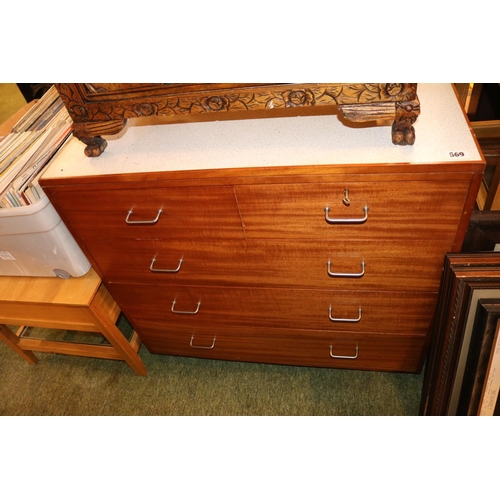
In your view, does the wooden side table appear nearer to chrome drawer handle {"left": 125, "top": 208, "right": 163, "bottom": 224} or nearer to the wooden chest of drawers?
the wooden chest of drawers

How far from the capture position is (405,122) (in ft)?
2.65

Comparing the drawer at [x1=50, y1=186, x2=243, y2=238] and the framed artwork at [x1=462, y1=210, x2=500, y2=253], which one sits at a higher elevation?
the drawer at [x1=50, y1=186, x2=243, y2=238]

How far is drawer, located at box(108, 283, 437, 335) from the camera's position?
1120mm

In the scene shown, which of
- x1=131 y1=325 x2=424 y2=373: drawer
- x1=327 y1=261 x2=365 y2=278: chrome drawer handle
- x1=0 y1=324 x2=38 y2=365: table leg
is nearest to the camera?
x1=327 y1=261 x2=365 y2=278: chrome drawer handle

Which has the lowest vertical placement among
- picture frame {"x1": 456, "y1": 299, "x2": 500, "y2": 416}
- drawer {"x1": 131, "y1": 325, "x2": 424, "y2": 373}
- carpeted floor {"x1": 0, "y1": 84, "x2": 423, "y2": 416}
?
carpeted floor {"x1": 0, "y1": 84, "x2": 423, "y2": 416}

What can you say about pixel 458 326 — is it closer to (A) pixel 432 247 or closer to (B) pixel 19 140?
(A) pixel 432 247

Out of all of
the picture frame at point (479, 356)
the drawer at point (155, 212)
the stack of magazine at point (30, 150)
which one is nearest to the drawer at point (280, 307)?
the picture frame at point (479, 356)

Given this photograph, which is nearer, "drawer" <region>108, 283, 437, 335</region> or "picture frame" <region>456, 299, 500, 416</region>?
"picture frame" <region>456, 299, 500, 416</region>

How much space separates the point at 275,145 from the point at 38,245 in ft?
2.56

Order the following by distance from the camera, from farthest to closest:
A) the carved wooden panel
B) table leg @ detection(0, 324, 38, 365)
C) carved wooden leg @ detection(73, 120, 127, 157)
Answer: table leg @ detection(0, 324, 38, 365), carved wooden leg @ detection(73, 120, 127, 157), the carved wooden panel

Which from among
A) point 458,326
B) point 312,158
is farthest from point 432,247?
point 312,158

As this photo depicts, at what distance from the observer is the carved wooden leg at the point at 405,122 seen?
2.56 feet

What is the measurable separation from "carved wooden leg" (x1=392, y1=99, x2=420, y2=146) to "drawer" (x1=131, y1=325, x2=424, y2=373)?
0.64 m

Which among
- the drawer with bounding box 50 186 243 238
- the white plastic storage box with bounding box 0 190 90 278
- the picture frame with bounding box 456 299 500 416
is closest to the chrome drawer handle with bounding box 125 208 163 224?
the drawer with bounding box 50 186 243 238
